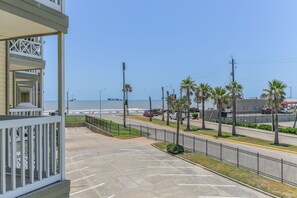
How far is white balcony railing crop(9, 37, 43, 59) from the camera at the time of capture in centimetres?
1185

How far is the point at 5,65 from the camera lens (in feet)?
30.3

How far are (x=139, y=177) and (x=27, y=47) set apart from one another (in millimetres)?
10660

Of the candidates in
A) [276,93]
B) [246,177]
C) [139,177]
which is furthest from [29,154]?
[276,93]

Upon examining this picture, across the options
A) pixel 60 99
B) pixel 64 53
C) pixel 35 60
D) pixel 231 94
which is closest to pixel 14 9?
pixel 64 53

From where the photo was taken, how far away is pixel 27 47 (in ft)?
41.1

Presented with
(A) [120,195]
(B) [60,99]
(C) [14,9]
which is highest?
(C) [14,9]

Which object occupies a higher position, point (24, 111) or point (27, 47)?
point (27, 47)

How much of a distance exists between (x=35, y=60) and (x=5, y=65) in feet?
12.1

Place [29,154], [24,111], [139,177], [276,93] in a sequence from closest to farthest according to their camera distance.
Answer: [29,154]
[24,111]
[139,177]
[276,93]

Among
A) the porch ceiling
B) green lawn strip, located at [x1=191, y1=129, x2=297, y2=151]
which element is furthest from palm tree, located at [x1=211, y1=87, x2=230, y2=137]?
the porch ceiling

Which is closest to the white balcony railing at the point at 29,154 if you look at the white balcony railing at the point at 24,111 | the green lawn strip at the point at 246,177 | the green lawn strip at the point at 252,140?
the white balcony railing at the point at 24,111

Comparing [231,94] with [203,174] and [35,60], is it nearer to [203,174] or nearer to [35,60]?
[203,174]

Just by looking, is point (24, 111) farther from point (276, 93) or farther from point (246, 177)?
point (276, 93)

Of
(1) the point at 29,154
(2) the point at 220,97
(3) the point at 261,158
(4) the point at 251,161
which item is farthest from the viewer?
(2) the point at 220,97
